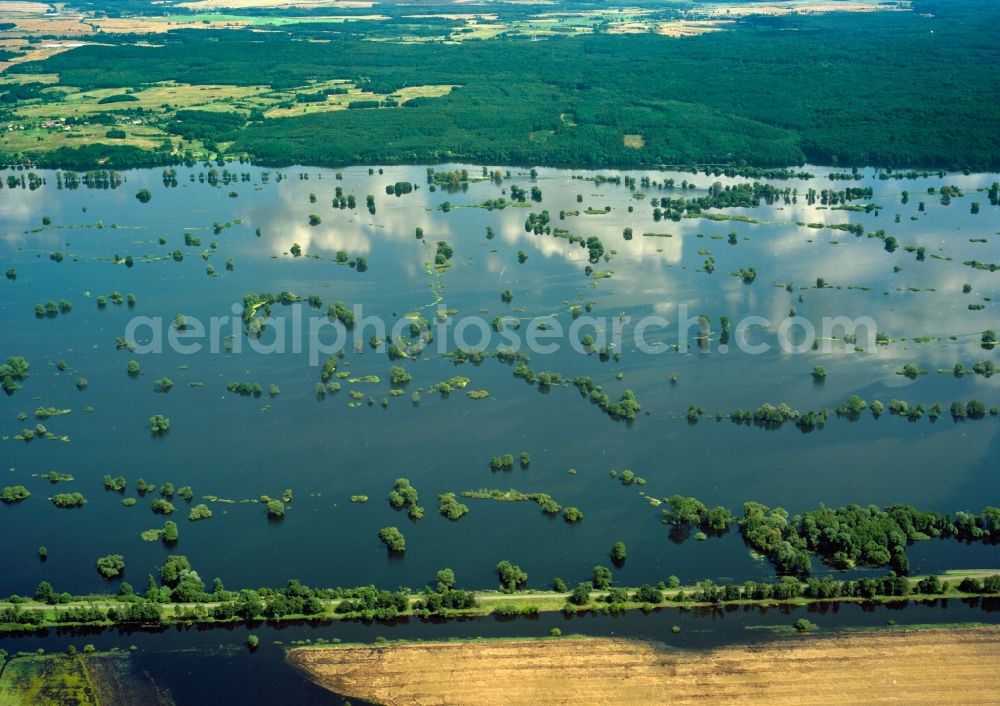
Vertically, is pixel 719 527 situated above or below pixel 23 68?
below

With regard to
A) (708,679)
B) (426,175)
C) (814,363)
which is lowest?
(708,679)

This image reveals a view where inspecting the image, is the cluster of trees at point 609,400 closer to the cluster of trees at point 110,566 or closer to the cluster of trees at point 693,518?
the cluster of trees at point 693,518

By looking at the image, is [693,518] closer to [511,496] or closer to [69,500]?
[511,496]

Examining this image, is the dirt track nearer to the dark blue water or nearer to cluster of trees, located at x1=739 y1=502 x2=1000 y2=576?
cluster of trees, located at x1=739 y1=502 x2=1000 y2=576

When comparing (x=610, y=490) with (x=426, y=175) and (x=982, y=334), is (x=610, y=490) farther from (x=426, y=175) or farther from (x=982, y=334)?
(x=426, y=175)

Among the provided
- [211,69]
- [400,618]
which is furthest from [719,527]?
[211,69]

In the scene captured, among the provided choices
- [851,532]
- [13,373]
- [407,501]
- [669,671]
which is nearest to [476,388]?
[407,501]

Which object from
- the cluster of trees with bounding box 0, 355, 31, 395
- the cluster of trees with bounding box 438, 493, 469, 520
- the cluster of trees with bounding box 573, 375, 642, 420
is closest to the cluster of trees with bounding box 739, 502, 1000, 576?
the cluster of trees with bounding box 573, 375, 642, 420
